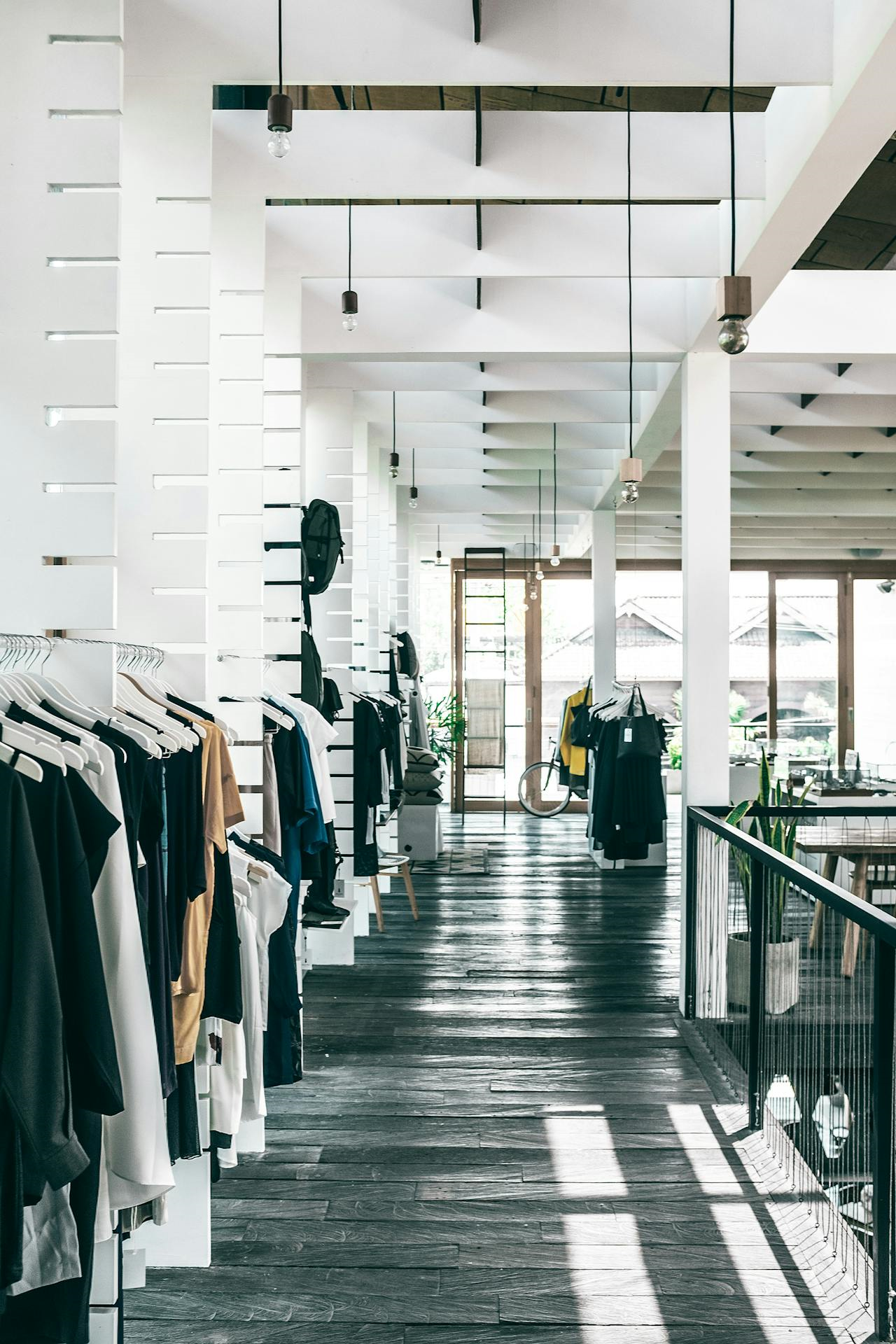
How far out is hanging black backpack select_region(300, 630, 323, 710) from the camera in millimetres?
4578

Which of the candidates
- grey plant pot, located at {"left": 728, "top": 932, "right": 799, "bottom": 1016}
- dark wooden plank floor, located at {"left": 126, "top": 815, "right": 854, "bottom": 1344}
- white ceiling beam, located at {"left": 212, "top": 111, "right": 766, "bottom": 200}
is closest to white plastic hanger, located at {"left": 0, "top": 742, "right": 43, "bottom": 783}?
dark wooden plank floor, located at {"left": 126, "top": 815, "right": 854, "bottom": 1344}

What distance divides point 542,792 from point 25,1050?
451 inches

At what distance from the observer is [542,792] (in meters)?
12.9

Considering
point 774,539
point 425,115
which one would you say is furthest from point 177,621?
point 774,539

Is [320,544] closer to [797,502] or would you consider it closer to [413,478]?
[413,478]

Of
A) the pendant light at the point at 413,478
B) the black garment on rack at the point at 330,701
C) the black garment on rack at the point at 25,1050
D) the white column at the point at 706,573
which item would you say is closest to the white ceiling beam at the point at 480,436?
the pendant light at the point at 413,478

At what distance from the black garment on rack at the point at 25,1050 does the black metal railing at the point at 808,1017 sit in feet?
5.21

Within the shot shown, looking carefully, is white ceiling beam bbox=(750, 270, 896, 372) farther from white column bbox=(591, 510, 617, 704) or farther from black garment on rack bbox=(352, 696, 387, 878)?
white column bbox=(591, 510, 617, 704)

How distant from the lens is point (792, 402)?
22.1 ft

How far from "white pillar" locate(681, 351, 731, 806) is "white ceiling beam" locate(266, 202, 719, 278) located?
2.42 ft

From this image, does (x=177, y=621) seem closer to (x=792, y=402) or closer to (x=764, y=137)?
(x=764, y=137)

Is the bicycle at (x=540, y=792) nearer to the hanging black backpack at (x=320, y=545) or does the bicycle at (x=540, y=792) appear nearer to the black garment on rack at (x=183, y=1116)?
the hanging black backpack at (x=320, y=545)

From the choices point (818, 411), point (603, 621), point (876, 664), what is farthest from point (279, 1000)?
point (876, 664)

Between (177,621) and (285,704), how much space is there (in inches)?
36.7
